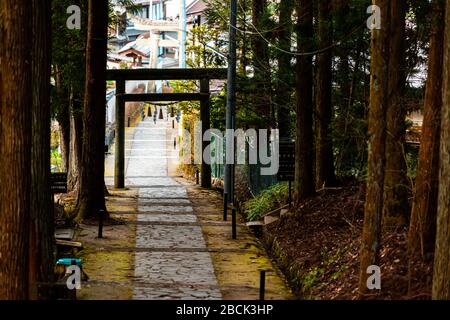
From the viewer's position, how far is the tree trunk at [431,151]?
39.5ft

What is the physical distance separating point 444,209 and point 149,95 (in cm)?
2252

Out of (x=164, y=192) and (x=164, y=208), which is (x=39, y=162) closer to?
(x=164, y=208)

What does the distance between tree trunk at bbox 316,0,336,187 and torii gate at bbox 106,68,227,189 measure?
9175 mm

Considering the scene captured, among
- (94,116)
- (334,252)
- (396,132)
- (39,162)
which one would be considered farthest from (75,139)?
(396,132)

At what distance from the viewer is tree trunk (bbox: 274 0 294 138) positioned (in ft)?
69.4

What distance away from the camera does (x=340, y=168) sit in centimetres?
2230

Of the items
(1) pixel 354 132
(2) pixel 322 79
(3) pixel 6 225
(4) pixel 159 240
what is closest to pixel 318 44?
Answer: (2) pixel 322 79

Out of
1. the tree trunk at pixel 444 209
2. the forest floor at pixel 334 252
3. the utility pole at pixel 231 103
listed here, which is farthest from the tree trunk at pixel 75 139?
the tree trunk at pixel 444 209

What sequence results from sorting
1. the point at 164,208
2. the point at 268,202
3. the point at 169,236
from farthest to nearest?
the point at 164,208 < the point at 268,202 < the point at 169,236

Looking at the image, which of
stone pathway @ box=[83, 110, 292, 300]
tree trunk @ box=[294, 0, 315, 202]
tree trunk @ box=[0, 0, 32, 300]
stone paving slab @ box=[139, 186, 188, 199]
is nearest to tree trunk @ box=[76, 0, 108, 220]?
stone pathway @ box=[83, 110, 292, 300]

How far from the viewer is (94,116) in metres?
22.0

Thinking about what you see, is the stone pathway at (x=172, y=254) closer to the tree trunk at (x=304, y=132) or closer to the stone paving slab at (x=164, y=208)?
the stone paving slab at (x=164, y=208)

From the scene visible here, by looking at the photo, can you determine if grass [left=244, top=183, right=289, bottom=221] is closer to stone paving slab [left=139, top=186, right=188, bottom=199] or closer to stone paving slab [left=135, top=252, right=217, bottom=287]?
stone paving slab [left=139, top=186, right=188, bottom=199]
